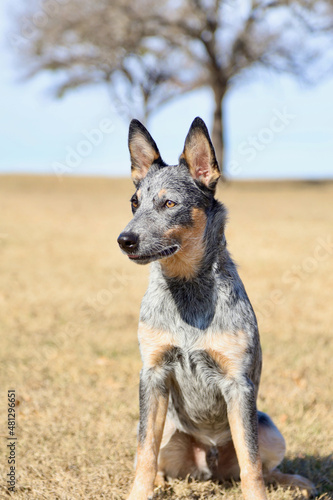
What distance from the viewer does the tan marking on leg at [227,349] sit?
333 cm

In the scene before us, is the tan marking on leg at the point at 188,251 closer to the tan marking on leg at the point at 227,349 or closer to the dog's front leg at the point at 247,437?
the tan marking on leg at the point at 227,349

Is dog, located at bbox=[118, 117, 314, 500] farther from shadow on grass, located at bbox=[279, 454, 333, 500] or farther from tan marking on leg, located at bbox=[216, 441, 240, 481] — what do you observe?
shadow on grass, located at bbox=[279, 454, 333, 500]

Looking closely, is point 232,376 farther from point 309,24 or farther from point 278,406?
point 309,24

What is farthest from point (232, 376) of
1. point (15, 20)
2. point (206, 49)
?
point (15, 20)

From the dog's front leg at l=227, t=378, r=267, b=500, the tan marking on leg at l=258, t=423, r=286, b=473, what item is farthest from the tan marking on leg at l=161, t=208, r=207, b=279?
the tan marking on leg at l=258, t=423, r=286, b=473

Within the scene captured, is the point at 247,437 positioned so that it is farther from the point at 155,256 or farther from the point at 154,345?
the point at 155,256

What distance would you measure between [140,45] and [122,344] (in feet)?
87.4

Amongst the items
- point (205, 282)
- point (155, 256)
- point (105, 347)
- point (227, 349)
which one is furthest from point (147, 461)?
point (105, 347)

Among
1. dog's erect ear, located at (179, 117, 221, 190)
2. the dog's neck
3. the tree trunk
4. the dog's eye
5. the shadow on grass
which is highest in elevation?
the tree trunk

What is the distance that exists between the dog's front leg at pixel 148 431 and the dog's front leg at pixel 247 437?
47 centimetres

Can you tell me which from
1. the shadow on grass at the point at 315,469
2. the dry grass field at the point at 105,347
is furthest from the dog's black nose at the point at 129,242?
the shadow on grass at the point at 315,469

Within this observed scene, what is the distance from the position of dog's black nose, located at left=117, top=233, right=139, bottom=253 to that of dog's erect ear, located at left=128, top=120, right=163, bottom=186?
76 centimetres

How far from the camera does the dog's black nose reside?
10.3 feet

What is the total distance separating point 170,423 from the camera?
3.86m
